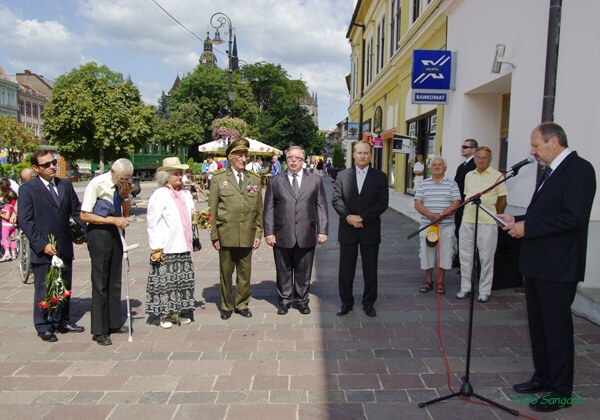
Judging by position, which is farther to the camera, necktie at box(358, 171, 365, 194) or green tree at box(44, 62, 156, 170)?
green tree at box(44, 62, 156, 170)

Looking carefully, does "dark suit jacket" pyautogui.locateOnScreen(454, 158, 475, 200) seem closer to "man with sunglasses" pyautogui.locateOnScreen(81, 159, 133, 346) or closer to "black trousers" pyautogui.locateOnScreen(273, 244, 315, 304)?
"black trousers" pyautogui.locateOnScreen(273, 244, 315, 304)

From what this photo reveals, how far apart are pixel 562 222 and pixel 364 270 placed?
8.67 ft

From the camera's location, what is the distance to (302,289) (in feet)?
18.7

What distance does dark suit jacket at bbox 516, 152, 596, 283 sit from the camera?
127 inches

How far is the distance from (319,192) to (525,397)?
9.83 feet

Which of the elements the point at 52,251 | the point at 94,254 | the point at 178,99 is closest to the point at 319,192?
the point at 94,254

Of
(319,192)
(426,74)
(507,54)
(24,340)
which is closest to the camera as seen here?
(24,340)

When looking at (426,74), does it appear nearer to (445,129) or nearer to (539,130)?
(445,129)

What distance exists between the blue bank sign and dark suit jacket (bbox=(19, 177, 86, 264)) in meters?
7.16

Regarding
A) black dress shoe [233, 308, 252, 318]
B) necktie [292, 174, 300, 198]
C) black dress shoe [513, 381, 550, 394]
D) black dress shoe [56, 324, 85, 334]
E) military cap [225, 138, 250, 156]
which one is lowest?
black dress shoe [56, 324, 85, 334]

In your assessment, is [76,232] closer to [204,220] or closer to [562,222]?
[204,220]

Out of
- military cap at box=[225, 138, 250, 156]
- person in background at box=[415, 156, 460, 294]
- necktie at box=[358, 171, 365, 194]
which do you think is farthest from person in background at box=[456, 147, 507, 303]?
military cap at box=[225, 138, 250, 156]

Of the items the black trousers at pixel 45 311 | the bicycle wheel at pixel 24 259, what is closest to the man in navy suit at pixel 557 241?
the black trousers at pixel 45 311

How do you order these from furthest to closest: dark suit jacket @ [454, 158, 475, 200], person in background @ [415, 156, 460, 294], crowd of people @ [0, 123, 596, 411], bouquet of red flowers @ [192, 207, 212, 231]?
dark suit jacket @ [454, 158, 475, 200] → person in background @ [415, 156, 460, 294] → bouquet of red flowers @ [192, 207, 212, 231] → crowd of people @ [0, 123, 596, 411]
